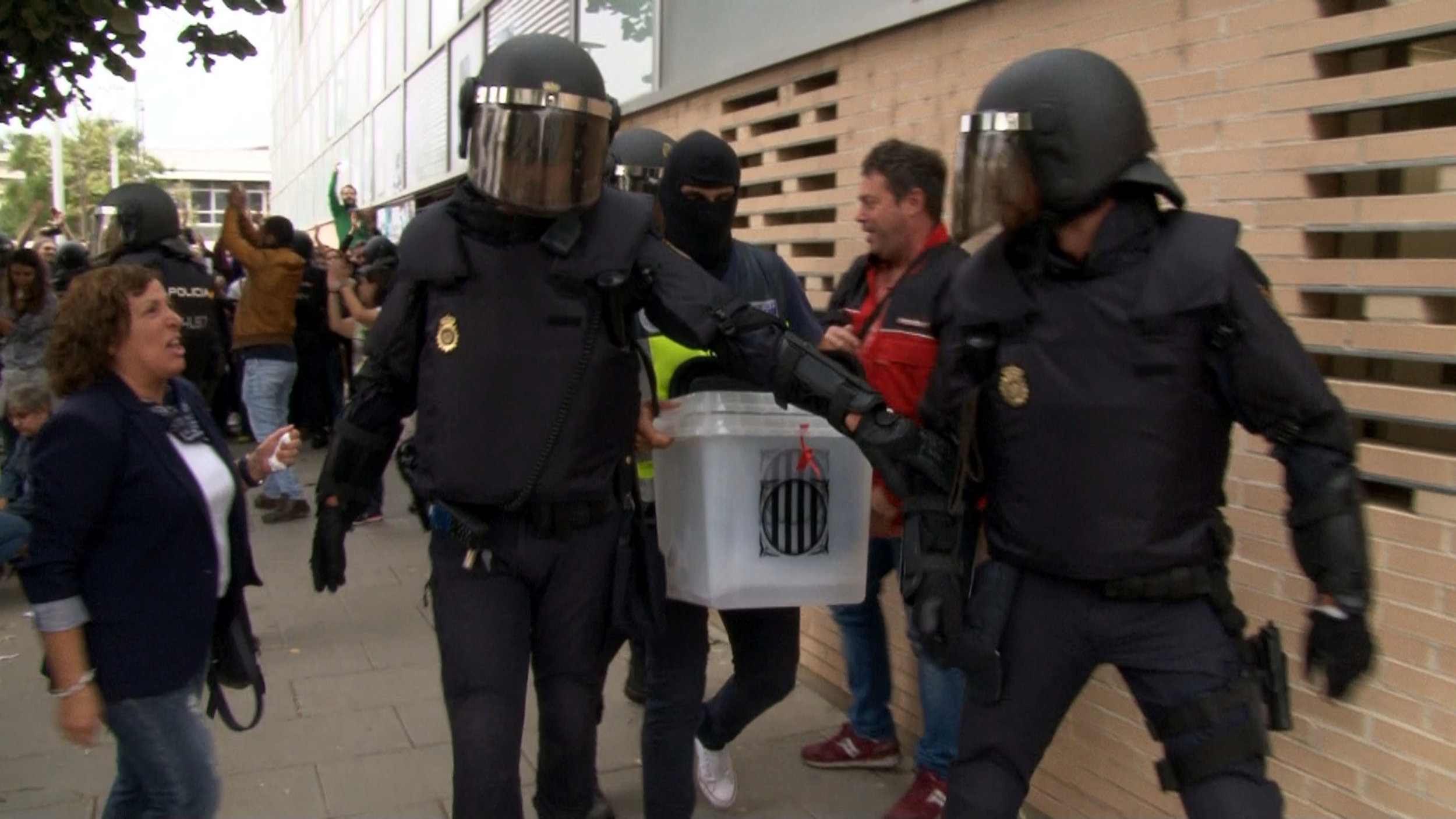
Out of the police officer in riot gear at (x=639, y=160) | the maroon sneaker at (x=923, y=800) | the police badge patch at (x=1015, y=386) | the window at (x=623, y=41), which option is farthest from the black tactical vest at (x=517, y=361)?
the window at (x=623, y=41)

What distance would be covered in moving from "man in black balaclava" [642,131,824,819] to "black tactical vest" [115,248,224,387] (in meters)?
4.35

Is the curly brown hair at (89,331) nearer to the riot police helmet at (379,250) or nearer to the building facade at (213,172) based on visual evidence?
the riot police helmet at (379,250)

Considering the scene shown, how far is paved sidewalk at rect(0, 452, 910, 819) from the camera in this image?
421cm

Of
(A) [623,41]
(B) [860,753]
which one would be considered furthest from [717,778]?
(A) [623,41]

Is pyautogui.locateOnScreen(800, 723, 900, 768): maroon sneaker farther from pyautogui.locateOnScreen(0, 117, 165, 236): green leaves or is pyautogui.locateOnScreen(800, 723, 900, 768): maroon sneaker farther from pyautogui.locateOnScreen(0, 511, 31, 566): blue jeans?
pyautogui.locateOnScreen(0, 117, 165, 236): green leaves

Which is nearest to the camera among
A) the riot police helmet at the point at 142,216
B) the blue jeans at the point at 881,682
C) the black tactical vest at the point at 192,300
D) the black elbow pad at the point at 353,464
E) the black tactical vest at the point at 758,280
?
the black elbow pad at the point at 353,464

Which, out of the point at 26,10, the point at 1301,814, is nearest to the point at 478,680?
the point at 1301,814

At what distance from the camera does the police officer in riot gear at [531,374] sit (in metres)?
2.81

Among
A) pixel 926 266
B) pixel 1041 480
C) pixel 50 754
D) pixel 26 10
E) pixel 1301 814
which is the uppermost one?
pixel 26 10

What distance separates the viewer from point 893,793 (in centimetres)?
428

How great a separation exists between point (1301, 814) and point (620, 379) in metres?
1.93

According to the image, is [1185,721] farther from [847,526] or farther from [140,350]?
[140,350]

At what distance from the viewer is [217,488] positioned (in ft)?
10.4

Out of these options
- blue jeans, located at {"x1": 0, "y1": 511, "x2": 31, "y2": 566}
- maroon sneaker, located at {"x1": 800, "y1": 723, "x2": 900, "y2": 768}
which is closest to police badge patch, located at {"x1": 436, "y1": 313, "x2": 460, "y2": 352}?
maroon sneaker, located at {"x1": 800, "y1": 723, "x2": 900, "y2": 768}
